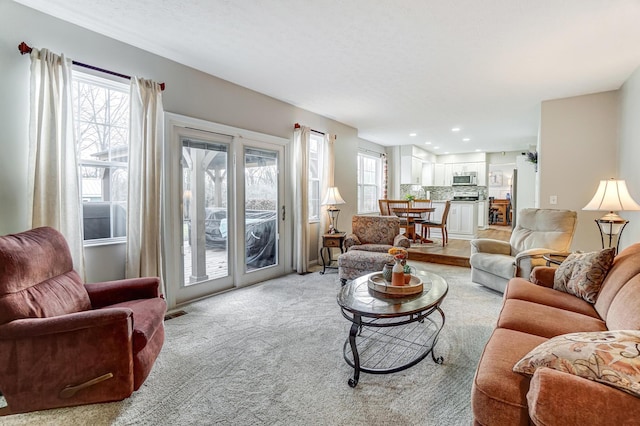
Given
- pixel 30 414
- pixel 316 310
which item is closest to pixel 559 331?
pixel 316 310

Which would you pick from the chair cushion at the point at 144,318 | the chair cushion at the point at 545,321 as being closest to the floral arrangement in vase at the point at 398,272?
Result: the chair cushion at the point at 545,321

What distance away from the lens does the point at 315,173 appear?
17.8 ft

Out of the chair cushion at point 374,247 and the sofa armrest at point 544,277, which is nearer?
the sofa armrest at point 544,277

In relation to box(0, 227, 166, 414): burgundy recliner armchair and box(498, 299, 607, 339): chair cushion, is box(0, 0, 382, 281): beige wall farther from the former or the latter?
box(498, 299, 607, 339): chair cushion

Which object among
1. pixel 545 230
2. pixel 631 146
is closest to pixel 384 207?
pixel 545 230

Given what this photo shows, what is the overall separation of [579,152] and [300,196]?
4.06 meters

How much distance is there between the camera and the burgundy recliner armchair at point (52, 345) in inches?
61.9

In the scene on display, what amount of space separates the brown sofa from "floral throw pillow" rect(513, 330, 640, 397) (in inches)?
1.2

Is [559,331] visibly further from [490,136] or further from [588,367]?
[490,136]

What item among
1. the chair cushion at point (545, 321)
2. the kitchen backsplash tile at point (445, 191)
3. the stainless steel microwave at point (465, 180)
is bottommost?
the chair cushion at point (545, 321)

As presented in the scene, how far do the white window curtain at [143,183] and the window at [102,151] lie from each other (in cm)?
14

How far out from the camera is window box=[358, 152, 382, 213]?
24.5 ft

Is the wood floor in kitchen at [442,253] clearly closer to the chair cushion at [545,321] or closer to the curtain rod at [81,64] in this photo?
the chair cushion at [545,321]

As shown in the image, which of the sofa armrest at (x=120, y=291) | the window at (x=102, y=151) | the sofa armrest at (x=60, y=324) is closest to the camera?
the sofa armrest at (x=60, y=324)
